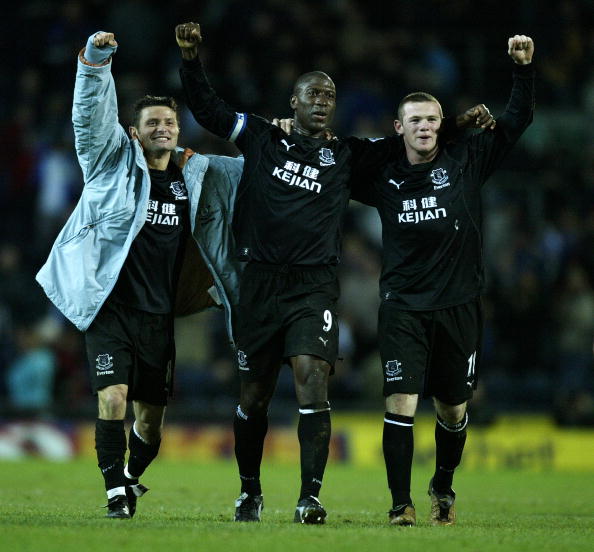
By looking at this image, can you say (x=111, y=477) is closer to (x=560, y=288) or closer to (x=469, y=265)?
(x=469, y=265)

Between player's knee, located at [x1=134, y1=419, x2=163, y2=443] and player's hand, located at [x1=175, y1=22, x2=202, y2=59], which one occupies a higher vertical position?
player's hand, located at [x1=175, y1=22, x2=202, y2=59]

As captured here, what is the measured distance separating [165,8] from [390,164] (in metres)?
11.8

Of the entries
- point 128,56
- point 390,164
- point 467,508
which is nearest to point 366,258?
point 128,56

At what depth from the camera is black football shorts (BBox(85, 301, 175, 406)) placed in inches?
299

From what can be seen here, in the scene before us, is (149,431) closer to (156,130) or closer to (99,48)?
(156,130)

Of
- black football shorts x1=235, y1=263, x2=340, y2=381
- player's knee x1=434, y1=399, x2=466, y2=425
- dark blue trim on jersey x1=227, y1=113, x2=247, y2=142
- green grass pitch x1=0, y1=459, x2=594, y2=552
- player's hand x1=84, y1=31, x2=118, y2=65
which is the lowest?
green grass pitch x1=0, y1=459, x2=594, y2=552

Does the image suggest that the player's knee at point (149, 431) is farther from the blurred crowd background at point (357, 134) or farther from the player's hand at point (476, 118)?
the blurred crowd background at point (357, 134)

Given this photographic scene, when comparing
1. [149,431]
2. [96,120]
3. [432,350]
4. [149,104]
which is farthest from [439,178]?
[149,431]

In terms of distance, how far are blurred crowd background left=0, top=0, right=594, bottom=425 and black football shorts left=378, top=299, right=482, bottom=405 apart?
7.41 m

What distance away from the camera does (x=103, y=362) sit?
298 inches

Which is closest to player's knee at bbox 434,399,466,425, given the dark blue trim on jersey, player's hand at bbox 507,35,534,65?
the dark blue trim on jersey

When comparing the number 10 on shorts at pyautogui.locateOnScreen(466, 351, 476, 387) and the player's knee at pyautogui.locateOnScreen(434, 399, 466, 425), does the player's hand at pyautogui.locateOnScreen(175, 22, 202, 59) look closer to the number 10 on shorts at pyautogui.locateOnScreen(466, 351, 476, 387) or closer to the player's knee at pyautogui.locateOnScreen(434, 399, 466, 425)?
the number 10 on shorts at pyautogui.locateOnScreen(466, 351, 476, 387)

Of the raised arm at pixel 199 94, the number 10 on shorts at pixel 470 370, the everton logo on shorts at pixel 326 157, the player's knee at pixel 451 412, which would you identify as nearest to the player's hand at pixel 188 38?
the raised arm at pixel 199 94

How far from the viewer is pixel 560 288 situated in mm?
16953
